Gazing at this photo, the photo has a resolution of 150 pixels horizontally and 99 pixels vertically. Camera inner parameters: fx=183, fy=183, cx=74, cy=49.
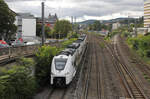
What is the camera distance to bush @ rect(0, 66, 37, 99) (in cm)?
1026

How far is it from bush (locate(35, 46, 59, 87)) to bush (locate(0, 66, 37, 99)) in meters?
3.17

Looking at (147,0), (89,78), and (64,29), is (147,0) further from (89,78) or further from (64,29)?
A: (89,78)

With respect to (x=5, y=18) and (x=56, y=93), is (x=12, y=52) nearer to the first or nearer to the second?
(x=56, y=93)

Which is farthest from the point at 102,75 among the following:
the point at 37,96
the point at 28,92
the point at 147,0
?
the point at 147,0

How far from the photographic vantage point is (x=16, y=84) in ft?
37.7

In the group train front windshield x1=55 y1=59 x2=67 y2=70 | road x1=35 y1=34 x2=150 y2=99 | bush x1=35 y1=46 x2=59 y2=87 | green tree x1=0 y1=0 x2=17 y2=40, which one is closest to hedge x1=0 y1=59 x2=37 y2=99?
road x1=35 y1=34 x2=150 y2=99

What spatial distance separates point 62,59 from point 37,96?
408 centimetres

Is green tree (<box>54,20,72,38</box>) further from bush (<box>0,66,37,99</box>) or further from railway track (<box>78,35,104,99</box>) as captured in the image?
bush (<box>0,66,37,99</box>)

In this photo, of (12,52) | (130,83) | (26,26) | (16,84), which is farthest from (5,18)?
(26,26)

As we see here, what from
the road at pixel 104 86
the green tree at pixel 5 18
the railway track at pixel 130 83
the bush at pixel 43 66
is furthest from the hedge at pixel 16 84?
the green tree at pixel 5 18

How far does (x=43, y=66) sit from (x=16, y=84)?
5674mm

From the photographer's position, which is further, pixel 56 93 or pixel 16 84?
pixel 56 93

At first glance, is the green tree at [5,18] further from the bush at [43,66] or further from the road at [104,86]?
the bush at [43,66]

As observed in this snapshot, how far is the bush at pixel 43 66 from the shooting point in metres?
16.7
